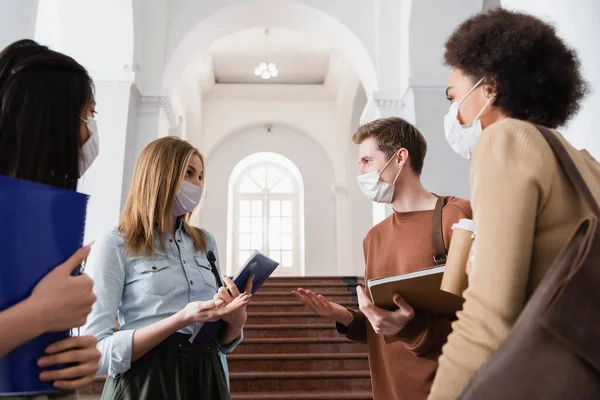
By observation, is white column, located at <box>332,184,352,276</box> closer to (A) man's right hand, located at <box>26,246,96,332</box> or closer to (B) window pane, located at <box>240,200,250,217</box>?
(B) window pane, located at <box>240,200,250,217</box>

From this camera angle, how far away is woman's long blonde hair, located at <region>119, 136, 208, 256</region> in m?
2.01

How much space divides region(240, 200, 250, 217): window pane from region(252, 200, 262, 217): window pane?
0.47 feet

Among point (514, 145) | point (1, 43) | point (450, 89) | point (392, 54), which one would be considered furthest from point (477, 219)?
point (392, 54)

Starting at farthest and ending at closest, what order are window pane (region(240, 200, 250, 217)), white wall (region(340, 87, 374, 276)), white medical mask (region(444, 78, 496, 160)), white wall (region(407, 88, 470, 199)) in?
window pane (region(240, 200, 250, 217))
white wall (region(340, 87, 374, 276))
white wall (region(407, 88, 470, 199))
white medical mask (region(444, 78, 496, 160))

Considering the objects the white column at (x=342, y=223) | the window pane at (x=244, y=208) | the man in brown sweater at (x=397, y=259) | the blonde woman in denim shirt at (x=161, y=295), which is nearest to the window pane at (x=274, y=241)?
the window pane at (x=244, y=208)

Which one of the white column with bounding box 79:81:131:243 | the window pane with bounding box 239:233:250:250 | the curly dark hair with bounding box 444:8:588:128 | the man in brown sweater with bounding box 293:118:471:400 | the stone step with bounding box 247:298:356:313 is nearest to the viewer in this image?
the curly dark hair with bounding box 444:8:588:128

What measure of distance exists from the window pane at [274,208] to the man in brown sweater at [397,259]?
40.0 ft

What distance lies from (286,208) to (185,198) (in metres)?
12.5

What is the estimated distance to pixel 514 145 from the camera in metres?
1.03

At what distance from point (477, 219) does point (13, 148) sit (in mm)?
1018

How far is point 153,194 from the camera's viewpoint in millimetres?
2070

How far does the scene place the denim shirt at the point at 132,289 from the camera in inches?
69.7

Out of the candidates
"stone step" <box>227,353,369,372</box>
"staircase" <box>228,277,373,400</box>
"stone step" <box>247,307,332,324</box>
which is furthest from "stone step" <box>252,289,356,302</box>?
"stone step" <box>227,353,369,372</box>

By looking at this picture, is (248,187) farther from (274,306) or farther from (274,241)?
(274,306)
